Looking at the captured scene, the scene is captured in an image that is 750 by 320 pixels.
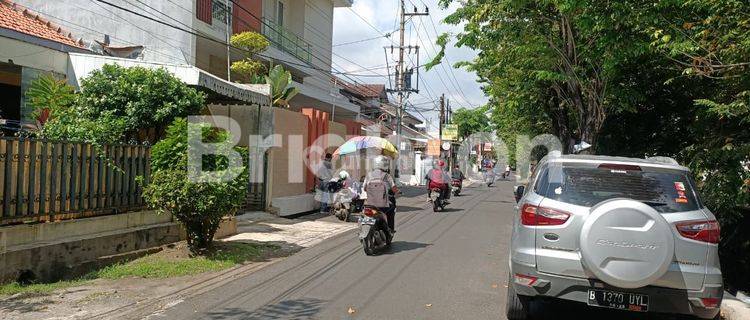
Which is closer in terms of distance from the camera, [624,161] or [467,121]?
[624,161]

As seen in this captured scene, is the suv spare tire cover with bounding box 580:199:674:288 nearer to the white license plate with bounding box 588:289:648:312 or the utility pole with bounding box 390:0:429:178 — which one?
the white license plate with bounding box 588:289:648:312

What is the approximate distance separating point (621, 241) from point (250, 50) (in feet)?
51.9

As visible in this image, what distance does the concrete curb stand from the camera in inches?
229

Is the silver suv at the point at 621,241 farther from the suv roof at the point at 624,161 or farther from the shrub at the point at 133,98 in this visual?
the shrub at the point at 133,98

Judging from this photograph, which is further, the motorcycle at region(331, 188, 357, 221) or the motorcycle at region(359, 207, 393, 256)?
the motorcycle at region(331, 188, 357, 221)

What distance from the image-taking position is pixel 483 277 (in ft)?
25.3

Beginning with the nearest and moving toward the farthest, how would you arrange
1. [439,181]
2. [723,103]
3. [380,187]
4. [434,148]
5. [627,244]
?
[627,244]
[723,103]
[380,187]
[439,181]
[434,148]

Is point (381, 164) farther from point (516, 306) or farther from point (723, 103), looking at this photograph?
point (723, 103)

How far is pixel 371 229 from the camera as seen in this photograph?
935 cm

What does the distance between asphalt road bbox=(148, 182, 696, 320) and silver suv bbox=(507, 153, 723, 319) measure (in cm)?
121

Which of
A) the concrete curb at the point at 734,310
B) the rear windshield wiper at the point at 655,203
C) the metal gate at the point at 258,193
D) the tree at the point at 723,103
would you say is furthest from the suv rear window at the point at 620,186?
the metal gate at the point at 258,193

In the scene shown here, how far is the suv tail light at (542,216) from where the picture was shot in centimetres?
491

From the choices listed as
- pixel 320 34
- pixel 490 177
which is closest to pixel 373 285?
pixel 320 34

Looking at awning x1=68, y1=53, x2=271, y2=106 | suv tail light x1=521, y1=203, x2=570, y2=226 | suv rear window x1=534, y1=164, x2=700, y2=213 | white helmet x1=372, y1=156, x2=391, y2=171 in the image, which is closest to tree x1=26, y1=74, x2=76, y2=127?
awning x1=68, y1=53, x2=271, y2=106
